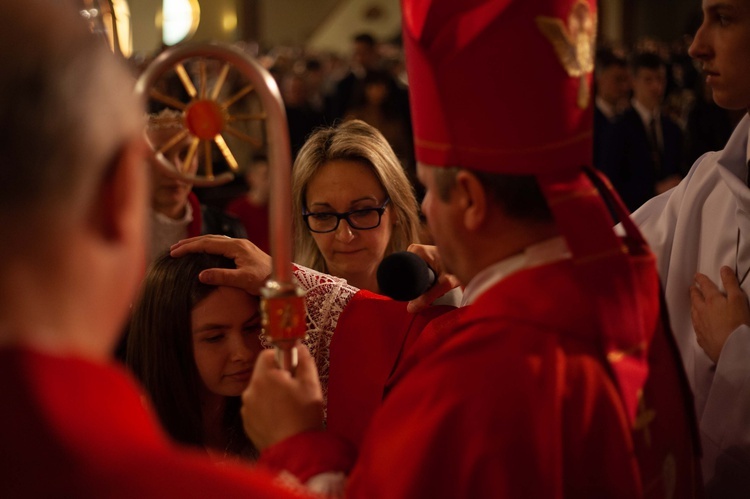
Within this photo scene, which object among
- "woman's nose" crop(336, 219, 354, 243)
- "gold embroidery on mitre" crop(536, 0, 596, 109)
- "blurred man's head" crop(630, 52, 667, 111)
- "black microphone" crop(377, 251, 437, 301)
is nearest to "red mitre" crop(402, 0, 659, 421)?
"gold embroidery on mitre" crop(536, 0, 596, 109)

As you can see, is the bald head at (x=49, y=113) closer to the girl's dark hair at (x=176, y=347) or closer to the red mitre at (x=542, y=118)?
the red mitre at (x=542, y=118)

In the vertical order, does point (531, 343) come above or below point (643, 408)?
above

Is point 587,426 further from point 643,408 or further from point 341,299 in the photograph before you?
point 341,299

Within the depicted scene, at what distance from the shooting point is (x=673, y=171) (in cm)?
779

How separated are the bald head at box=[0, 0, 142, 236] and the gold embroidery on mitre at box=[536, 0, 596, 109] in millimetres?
806

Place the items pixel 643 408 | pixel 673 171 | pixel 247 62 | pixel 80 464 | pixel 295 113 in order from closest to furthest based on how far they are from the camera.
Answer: pixel 80 464 < pixel 247 62 < pixel 643 408 < pixel 673 171 < pixel 295 113

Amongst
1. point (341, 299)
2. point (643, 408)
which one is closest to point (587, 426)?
point (643, 408)

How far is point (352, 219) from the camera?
299cm

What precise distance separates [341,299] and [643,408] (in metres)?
1.10

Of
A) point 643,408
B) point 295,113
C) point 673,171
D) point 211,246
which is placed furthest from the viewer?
point 295,113

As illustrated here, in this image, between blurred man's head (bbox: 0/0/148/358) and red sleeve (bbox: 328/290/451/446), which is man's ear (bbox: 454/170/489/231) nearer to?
blurred man's head (bbox: 0/0/148/358)

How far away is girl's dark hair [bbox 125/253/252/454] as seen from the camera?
2369 millimetres

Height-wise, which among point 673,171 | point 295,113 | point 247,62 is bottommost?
point 673,171

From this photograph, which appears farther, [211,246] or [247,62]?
[211,246]
